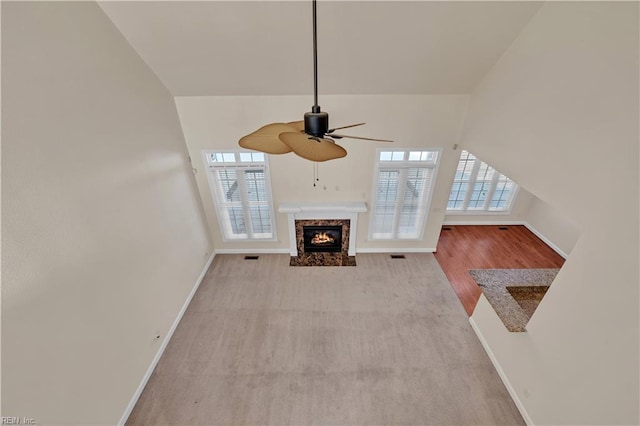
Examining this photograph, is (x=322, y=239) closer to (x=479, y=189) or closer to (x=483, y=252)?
(x=483, y=252)

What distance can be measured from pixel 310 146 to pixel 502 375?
3932 mm

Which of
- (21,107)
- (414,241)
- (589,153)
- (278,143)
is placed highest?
(21,107)

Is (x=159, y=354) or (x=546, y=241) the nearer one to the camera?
(x=159, y=354)

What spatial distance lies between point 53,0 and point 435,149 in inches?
200

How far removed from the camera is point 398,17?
2.81 m

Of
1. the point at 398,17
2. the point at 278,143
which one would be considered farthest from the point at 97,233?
the point at 398,17

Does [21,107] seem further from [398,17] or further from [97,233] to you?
[398,17]

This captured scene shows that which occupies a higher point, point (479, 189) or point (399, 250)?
point (479, 189)

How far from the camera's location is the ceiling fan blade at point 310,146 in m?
1.39

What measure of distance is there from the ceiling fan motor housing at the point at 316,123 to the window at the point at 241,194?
3235 mm

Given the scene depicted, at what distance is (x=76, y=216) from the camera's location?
236cm

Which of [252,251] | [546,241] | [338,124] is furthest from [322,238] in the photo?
[546,241]

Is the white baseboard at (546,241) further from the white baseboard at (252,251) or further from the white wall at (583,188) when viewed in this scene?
the white baseboard at (252,251)

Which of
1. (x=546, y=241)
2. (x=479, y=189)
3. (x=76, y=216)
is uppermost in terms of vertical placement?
(x=76, y=216)
